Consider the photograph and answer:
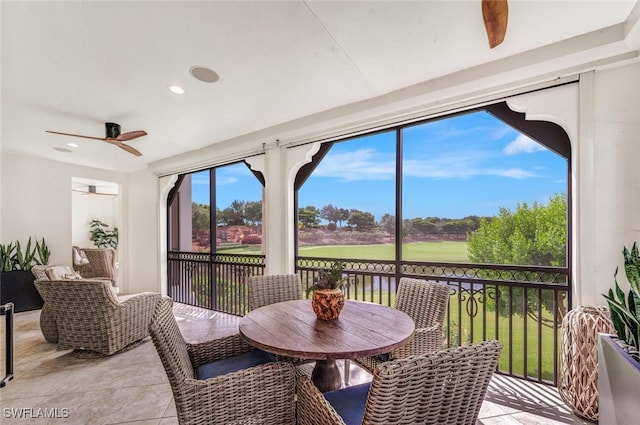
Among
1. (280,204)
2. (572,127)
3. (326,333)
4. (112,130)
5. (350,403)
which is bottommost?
(350,403)

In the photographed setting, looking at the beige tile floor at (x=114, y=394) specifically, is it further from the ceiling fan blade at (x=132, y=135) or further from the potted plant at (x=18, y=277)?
the ceiling fan blade at (x=132, y=135)

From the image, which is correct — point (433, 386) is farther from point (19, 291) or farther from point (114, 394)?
point (19, 291)

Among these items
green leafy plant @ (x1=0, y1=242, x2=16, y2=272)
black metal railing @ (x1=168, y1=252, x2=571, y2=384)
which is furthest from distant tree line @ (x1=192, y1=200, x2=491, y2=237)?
green leafy plant @ (x1=0, y1=242, x2=16, y2=272)

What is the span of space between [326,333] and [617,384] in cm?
129

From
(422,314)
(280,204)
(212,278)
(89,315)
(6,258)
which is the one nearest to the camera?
(422,314)

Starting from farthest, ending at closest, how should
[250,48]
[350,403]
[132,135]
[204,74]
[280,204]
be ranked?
[280,204] → [132,135] → [204,74] → [250,48] → [350,403]

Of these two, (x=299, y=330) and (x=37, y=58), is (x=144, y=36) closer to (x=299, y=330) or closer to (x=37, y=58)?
(x=37, y=58)

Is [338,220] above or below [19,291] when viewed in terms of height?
above

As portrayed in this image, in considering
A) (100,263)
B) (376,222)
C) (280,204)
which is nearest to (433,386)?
(376,222)

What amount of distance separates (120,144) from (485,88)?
399cm

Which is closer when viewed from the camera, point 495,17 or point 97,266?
point 495,17

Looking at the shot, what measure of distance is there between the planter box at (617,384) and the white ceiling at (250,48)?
185 cm

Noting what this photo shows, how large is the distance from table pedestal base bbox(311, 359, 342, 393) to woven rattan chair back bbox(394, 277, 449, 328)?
0.79 meters

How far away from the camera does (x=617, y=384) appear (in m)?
1.28
